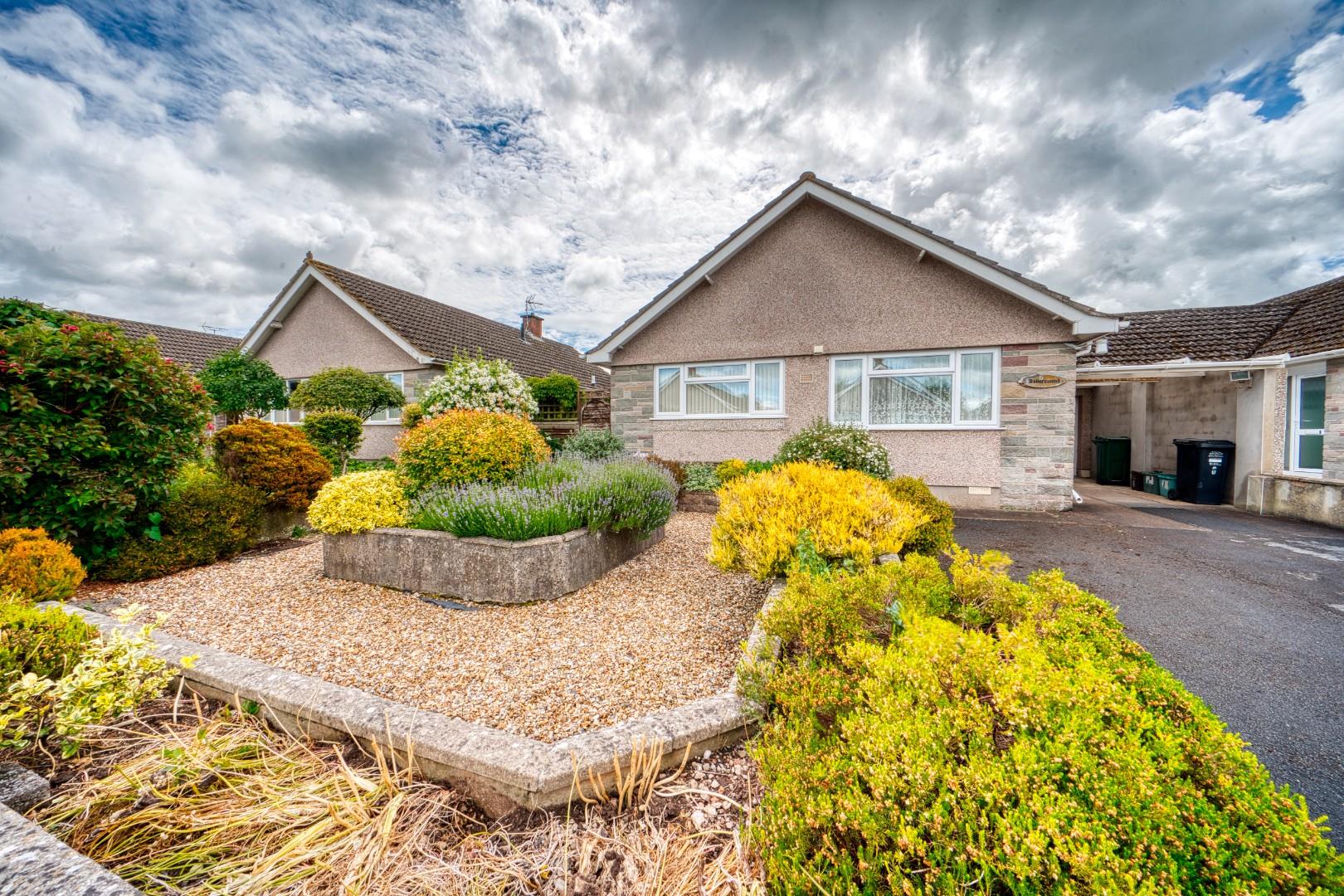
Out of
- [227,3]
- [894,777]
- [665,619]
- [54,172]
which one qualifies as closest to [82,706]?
[665,619]

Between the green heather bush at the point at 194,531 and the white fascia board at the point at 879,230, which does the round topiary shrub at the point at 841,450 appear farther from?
the green heather bush at the point at 194,531

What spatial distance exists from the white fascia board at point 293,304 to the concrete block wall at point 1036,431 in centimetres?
1299

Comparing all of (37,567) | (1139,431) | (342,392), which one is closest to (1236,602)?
(37,567)

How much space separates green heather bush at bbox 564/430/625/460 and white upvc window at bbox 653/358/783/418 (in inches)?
50.8

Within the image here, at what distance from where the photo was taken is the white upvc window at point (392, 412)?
13.4 meters

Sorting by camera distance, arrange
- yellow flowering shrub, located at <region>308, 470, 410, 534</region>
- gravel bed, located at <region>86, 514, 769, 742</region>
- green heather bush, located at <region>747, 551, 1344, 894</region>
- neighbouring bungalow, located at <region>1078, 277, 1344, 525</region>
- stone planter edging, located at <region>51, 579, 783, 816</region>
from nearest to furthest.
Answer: green heather bush, located at <region>747, 551, 1344, 894</region>
stone planter edging, located at <region>51, 579, 783, 816</region>
gravel bed, located at <region>86, 514, 769, 742</region>
yellow flowering shrub, located at <region>308, 470, 410, 534</region>
neighbouring bungalow, located at <region>1078, 277, 1344, 525</region>

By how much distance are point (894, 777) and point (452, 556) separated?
365cm

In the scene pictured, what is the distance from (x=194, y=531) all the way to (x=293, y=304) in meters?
12.5

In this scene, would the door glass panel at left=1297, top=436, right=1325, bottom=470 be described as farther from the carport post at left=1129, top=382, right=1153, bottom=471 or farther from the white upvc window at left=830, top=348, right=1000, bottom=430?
the white upvc window at left=830, top=348, right=1000, bottom=430

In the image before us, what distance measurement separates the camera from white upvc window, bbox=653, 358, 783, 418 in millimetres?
9625

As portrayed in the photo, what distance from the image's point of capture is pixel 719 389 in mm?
9992

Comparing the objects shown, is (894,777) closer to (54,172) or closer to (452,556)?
(452,556)

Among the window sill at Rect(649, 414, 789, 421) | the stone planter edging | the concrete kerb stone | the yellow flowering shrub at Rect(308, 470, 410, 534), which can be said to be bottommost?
the stone planter edging

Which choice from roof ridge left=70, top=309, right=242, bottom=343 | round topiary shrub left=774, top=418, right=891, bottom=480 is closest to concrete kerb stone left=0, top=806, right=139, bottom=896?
round topiary shrub left=774, top=418, right=891, bottom=480
